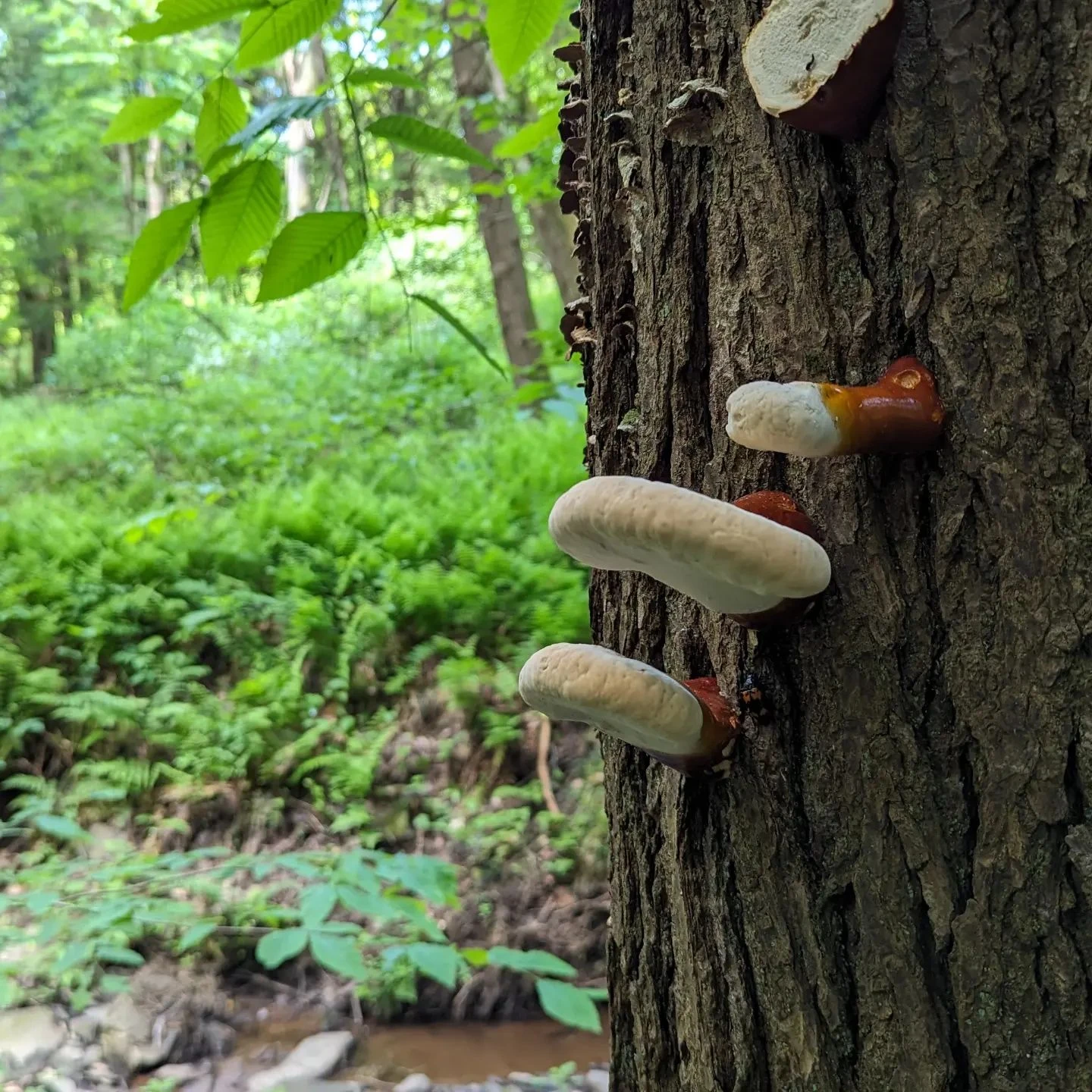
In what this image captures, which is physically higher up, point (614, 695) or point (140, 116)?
point (140, 116)

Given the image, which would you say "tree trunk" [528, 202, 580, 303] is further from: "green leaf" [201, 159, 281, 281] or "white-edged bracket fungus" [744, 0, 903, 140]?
"white-edged bracket fungus" [744, 0, 903, 140]

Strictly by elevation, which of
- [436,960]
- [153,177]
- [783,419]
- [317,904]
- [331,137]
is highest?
[153,177]

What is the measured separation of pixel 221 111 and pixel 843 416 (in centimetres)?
137

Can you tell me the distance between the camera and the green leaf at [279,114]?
140 centimetres

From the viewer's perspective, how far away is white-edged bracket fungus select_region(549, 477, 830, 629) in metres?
0.65

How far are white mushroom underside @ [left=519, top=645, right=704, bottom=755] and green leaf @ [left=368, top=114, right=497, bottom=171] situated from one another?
112 cm

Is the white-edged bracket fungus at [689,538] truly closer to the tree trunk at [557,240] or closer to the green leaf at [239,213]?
the green leaf at [239,213]

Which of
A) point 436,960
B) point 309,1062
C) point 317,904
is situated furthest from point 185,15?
point 309,1062

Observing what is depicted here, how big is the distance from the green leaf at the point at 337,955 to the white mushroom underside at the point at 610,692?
1.41m

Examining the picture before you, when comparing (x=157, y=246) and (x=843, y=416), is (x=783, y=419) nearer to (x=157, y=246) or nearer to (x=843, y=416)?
(x=843, y=416)

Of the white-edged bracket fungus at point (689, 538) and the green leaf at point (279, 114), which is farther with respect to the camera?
A: the green leaf at point (279, 114)

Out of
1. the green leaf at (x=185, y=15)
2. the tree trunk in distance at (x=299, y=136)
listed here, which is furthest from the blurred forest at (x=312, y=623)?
the tree trunk in distance at (x=299, y=136)

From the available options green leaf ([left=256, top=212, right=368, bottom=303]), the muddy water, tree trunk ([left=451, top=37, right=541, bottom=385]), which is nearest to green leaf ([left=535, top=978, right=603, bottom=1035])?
the muddy water

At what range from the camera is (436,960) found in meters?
2.13
